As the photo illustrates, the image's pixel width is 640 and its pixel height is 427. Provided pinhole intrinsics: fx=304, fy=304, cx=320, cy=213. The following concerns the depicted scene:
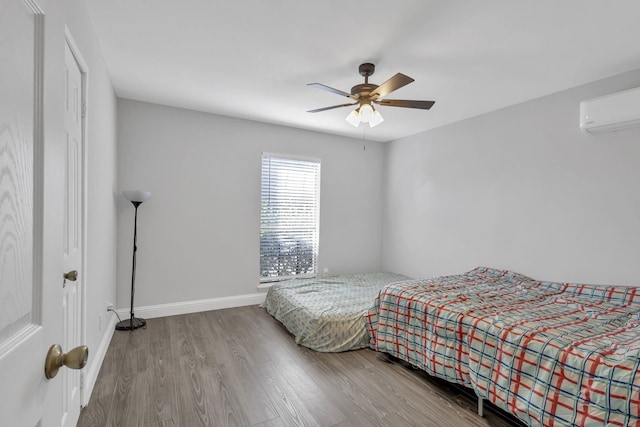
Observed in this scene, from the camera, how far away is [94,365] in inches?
88.2

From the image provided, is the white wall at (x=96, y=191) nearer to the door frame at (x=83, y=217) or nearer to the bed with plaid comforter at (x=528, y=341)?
the door frame at (x=83, y=217)

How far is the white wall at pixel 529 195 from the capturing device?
2.63 m

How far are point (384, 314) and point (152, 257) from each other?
271cm

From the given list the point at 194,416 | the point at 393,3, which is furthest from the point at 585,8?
the point at 194,416

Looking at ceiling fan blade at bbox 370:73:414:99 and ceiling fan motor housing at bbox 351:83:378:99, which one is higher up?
ceiling fan motor housing at bbox 351:83:378:99

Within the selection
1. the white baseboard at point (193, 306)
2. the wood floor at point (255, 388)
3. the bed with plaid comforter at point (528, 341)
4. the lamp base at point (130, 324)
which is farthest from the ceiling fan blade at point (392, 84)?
the lamp base at point (130, 324)

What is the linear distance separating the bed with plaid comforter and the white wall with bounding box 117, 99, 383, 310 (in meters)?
2.07

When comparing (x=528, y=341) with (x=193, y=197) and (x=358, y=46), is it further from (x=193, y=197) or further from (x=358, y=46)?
(x=193, y=197)

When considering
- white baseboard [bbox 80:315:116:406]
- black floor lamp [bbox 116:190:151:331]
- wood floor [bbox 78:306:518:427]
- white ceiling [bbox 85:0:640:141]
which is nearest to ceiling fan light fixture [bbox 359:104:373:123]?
white ceiling [bbox 85:0:640:141]

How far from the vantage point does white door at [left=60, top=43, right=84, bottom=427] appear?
5.16 feet

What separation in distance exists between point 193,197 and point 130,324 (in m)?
1.55

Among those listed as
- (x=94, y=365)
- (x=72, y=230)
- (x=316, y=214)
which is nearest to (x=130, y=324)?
(x=94, y=365)

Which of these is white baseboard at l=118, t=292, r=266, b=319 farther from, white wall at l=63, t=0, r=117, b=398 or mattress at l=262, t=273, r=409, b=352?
white wall at l=63, t=0, r=117, b=398

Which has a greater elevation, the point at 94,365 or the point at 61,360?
the point at 61,360
